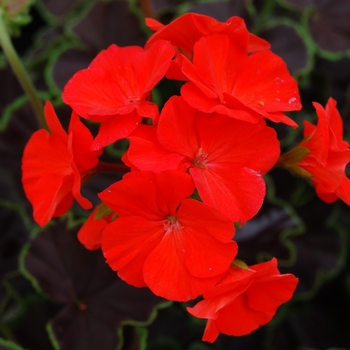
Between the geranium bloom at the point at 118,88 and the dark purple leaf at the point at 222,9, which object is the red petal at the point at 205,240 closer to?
the geranium bloom at the point at 118,88

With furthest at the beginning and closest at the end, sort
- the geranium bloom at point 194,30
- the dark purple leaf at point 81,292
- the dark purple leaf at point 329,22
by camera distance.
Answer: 1. the dark purple leaf at point 329,22
2. the dark purple leaf at point 81,292
3. the geranium bloom at point 194,30

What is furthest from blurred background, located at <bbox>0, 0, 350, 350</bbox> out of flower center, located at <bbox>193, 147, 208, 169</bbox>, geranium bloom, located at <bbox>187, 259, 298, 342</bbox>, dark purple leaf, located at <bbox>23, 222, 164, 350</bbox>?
flower center, located at <bbox>193, 147, 208, 169</bbox>

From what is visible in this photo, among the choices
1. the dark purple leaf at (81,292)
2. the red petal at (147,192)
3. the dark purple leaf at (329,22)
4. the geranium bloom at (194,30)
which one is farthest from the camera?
the dark purple leaf at (329,22)

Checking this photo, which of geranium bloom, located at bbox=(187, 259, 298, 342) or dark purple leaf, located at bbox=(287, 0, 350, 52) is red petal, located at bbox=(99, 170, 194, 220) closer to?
geranium bloom, located at bbox=(187, 259, 298, 342)

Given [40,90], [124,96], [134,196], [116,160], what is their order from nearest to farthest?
[134,196] → [124,96] → [116,160] → [40,90]

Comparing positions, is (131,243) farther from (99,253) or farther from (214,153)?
(99,253)

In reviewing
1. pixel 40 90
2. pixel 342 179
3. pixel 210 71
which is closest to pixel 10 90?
pixel 40 90

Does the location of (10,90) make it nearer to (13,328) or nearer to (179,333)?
(13,328)

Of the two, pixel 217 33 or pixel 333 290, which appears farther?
pixel 333 290

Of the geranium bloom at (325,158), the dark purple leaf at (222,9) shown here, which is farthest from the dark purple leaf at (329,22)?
the geranium bloom at (325,158)
